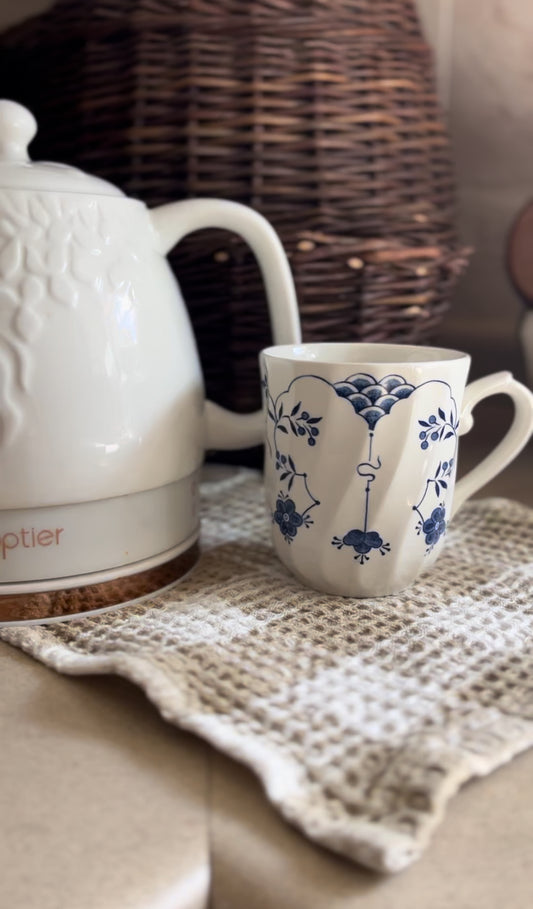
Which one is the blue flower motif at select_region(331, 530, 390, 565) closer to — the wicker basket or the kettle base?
the kettle base

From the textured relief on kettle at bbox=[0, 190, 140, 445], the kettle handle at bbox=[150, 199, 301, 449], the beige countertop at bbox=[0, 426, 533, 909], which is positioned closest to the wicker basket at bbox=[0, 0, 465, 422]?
the kettle handle at bbox=[150, 199, 301, 449]

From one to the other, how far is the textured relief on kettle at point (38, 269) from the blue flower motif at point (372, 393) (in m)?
0.13

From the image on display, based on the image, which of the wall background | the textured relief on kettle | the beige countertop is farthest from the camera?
the wall background

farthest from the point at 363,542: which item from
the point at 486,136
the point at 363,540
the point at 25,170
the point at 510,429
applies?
the point at 486,136

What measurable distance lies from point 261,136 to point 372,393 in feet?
0.83

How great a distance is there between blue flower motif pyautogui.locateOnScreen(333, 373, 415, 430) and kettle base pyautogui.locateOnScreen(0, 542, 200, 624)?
144 millimetres

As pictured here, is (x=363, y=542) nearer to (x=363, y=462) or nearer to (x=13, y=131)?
(x=363, y=462)

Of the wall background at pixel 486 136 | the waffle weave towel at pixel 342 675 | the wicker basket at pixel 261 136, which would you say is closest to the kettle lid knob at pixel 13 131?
the wicker basket at pixel 261 136

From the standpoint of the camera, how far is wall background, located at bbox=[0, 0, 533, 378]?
778 mm

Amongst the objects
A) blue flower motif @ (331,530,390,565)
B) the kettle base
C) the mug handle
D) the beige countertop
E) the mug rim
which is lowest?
the kettle base

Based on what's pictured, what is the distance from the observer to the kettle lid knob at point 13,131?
0.44m

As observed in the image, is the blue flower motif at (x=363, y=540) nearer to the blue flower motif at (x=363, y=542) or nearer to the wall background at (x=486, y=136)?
the blue flower motif at (x=363, y=542)

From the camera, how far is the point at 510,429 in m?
0.50

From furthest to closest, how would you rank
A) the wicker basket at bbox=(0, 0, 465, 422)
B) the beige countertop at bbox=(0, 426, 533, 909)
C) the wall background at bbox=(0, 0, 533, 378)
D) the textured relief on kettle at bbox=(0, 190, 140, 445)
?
1. the wall background at bbox=(0, 0, 533, 378)
2. the wicker basket at bbox=(0, 0, 465, 422)
3. the textured relief on kettle at bbox=(0, 190, 140, 445)
4. the beige countertop at bbox=(0, 426, 533, 909)
